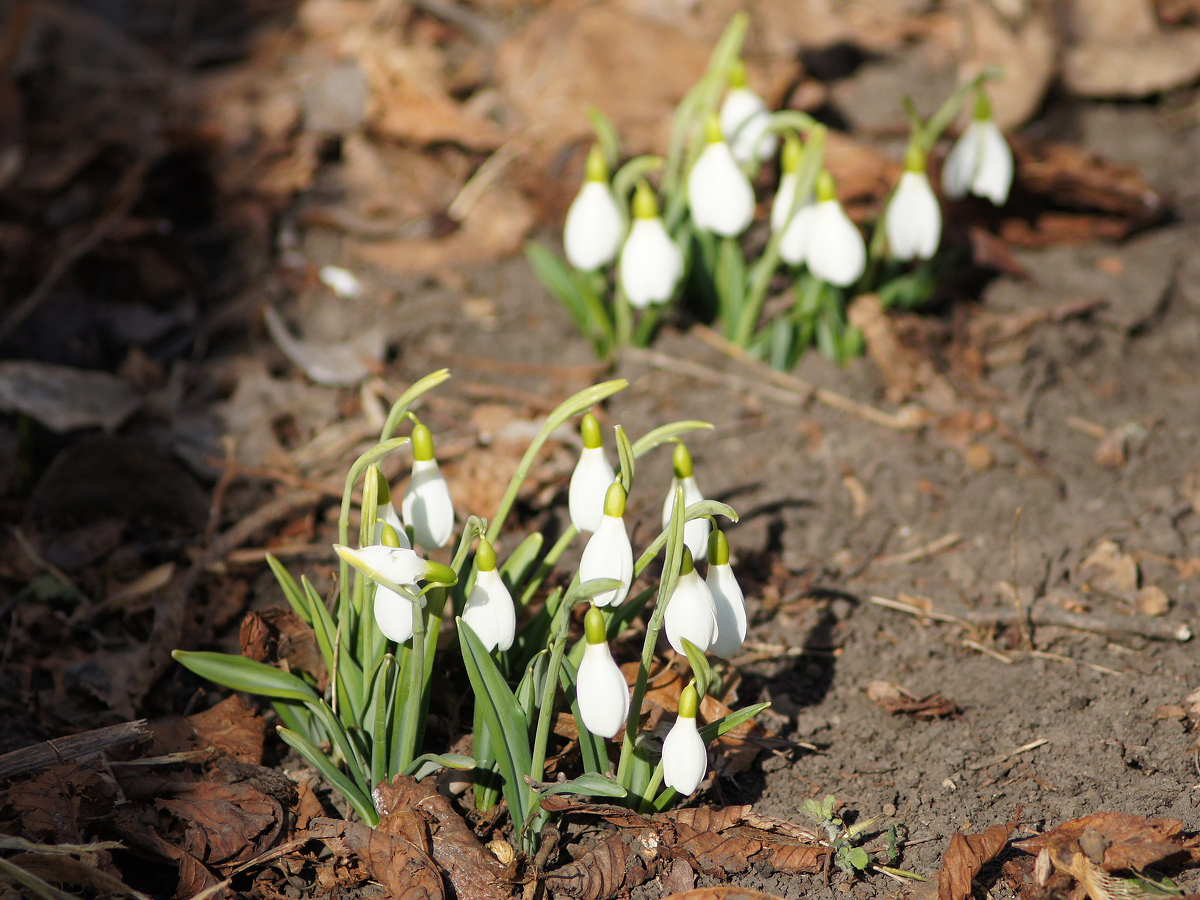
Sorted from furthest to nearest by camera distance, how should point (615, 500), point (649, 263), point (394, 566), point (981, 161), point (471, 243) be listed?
point (471, 243)
point (981, 161)
point (649, 263)
point (615, 500)
point (394, 566)

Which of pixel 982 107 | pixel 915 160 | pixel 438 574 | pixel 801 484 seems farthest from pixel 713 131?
pixel 438 574

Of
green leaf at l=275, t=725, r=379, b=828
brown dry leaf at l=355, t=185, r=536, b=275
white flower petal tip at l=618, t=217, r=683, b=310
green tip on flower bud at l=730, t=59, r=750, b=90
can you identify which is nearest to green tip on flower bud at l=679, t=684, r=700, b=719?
green leaf at l=275, t=725, r=379, b=828

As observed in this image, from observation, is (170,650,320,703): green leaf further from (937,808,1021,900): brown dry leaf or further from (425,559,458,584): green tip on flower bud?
(937,808,1021,900): brown dry leaf

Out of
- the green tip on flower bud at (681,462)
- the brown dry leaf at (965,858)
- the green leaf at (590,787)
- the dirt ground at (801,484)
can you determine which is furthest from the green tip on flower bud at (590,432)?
the brown dry leaf at (965,858)

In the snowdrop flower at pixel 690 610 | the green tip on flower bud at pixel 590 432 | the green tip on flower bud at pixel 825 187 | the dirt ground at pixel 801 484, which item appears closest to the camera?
the snowdrop flower at pixel 690 610

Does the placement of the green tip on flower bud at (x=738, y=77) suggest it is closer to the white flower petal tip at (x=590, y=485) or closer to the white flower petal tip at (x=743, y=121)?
the white flower petal tip at (x=743, y=121)

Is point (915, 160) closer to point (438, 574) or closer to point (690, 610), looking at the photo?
point (690, 610)
